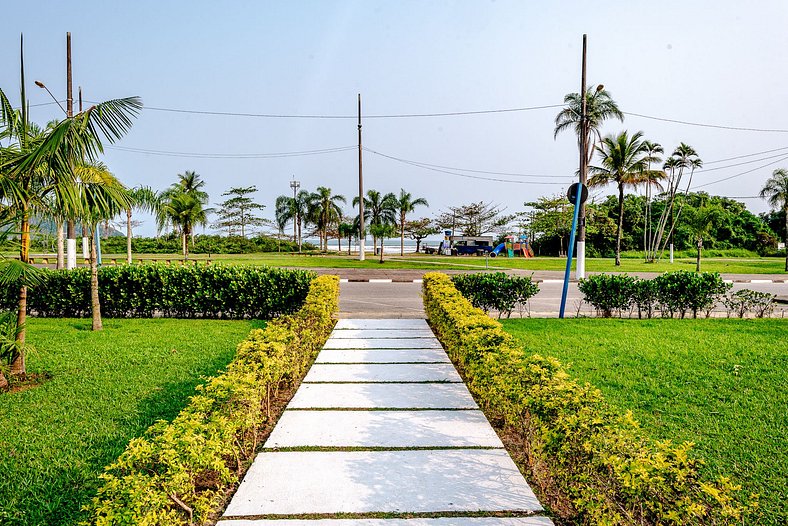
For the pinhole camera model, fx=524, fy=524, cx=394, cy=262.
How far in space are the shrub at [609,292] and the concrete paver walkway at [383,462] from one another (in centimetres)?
540

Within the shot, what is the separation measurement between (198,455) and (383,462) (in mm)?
1264

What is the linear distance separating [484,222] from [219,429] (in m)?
54.1

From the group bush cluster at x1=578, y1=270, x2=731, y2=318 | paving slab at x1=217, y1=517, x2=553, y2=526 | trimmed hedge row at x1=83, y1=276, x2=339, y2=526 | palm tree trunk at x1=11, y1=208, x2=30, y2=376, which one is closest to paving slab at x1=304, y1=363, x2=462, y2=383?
trimmed hedge row at x1=83, y1=276, x2=339, y2=526

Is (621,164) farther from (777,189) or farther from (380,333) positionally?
(380,333)

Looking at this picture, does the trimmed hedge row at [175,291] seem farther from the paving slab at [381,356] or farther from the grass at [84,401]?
the paving slab at [381,356]

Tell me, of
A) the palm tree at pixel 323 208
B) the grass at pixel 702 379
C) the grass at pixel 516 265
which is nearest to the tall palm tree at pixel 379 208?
the palm tree at pixel 323 208

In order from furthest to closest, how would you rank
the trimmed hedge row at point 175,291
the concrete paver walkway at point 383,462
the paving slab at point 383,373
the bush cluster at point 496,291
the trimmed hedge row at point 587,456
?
the bush cluster at point 496,291, the trimmed hedge row at point 175,291, the paving slab at point 383,373, the concrete paver walkway at point 383,462, the trimmed hedge row at point 587,456

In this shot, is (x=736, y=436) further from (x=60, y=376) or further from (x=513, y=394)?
(x=60, y=376)

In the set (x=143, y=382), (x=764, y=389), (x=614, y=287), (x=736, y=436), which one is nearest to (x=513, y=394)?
(x=736, y=436)

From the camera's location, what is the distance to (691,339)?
304 inches

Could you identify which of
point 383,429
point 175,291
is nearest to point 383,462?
point 383,429

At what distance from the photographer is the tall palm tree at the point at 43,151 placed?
4.90 metres

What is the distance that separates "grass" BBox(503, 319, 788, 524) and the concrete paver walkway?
1.44 meters

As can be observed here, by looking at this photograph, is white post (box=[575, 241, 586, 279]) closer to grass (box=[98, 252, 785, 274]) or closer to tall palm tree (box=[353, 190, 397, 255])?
grass (box=[98, 252, 785, 274])
